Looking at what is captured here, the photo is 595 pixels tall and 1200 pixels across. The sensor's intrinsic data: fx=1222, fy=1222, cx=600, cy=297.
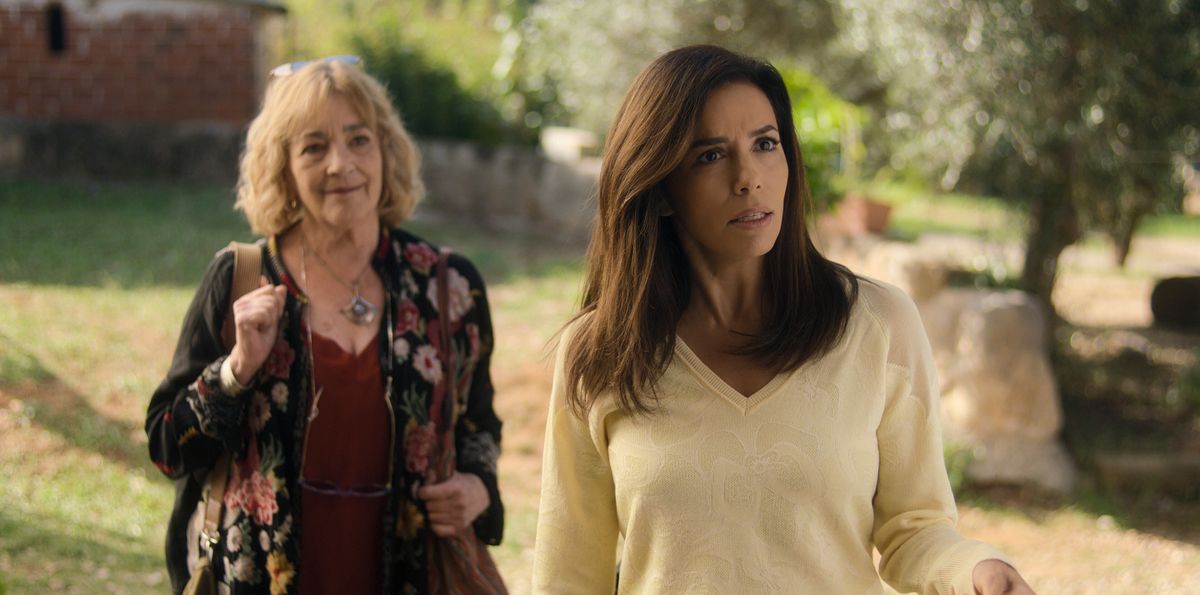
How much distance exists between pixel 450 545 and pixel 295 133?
3.77ft

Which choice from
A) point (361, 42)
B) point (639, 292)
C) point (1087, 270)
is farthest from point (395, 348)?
point (361, 42)

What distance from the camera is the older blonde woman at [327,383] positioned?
2941 millimetres

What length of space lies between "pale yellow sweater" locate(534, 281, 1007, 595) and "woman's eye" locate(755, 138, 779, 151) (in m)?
0.31

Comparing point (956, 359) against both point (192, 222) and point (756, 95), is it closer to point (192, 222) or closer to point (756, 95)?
point (756, 95)

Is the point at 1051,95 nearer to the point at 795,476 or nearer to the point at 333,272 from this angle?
the point at 333,272

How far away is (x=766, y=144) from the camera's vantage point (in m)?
2.20

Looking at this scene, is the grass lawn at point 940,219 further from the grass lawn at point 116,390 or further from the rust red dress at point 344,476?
the rust red dress at point 344,476

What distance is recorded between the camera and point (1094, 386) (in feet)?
27.1

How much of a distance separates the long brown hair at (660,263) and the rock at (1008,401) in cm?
488

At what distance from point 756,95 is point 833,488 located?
70 centimetres

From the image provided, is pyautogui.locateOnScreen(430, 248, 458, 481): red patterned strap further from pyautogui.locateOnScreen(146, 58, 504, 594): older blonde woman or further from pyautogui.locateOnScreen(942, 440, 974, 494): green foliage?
pyautogui.locateOnScreen(942, 440, 974, 494): green foliage

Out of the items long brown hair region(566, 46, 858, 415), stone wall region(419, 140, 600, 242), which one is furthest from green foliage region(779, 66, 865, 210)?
stone wall region(419, 140, 600, 242)

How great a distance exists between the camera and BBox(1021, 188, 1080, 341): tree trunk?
25.9 feet

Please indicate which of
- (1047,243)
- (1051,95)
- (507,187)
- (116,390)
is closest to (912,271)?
(1047,243)
